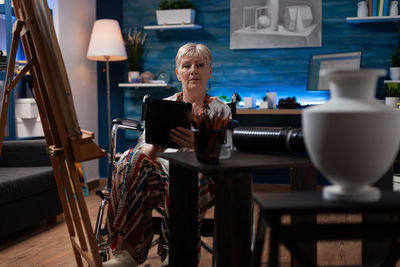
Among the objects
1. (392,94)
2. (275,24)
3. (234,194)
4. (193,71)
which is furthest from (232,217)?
(275,24)

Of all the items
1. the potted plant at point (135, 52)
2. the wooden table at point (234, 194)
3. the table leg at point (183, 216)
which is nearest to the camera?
the wooden table at point (234, 194)

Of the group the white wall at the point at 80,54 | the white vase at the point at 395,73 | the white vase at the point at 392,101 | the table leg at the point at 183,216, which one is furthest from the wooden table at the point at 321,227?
the white wall at the point at 80,54

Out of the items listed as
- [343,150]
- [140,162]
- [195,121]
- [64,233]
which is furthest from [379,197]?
[64,233]

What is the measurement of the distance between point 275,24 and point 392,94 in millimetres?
1255

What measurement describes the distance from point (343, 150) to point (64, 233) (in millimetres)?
2530

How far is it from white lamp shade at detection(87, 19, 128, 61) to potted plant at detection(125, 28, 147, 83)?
0.80 ft

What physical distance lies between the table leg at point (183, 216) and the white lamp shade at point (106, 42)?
115 inches

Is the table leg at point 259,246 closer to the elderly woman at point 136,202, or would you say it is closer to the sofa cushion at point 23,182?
the elderly woman at point 136,202

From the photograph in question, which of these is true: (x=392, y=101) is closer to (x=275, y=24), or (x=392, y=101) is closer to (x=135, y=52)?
(x=275, y=24)

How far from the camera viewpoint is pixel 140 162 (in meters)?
2.01

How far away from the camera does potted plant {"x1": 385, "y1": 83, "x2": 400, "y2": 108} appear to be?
3.80 m

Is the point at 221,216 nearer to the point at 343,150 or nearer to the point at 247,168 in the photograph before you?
the point at 247,168

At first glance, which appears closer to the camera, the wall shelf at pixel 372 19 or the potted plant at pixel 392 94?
the potted plant at pixel 392 94

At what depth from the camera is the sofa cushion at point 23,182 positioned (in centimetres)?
271
